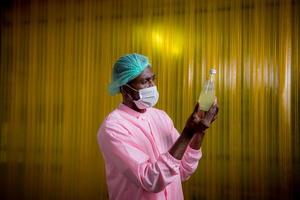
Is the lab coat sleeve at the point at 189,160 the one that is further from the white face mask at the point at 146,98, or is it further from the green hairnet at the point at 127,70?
the green hairnet at the point at 127,70

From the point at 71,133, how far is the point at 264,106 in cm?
160

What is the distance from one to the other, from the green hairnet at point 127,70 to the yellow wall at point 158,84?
126 centimetres

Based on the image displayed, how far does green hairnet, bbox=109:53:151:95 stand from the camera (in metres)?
1.49

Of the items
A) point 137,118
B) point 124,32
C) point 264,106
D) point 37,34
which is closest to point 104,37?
point 124,32

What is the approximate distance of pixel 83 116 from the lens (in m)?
3.04

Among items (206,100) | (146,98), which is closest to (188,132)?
(206,100)

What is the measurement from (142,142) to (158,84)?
1453mm

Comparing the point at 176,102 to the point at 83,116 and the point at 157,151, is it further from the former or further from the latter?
the point at 157,151

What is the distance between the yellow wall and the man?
1.16 metres

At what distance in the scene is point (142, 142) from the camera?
4.60 feet

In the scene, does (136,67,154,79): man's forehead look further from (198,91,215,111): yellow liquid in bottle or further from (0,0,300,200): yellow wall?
(0,0,300,200): yellow wall

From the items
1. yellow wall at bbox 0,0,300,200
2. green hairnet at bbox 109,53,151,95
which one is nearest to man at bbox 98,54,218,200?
green hairnet at bbox 109,53,151,95

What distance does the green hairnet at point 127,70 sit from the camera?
4.89 ft

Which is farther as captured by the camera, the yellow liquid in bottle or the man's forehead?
the man's forehead
